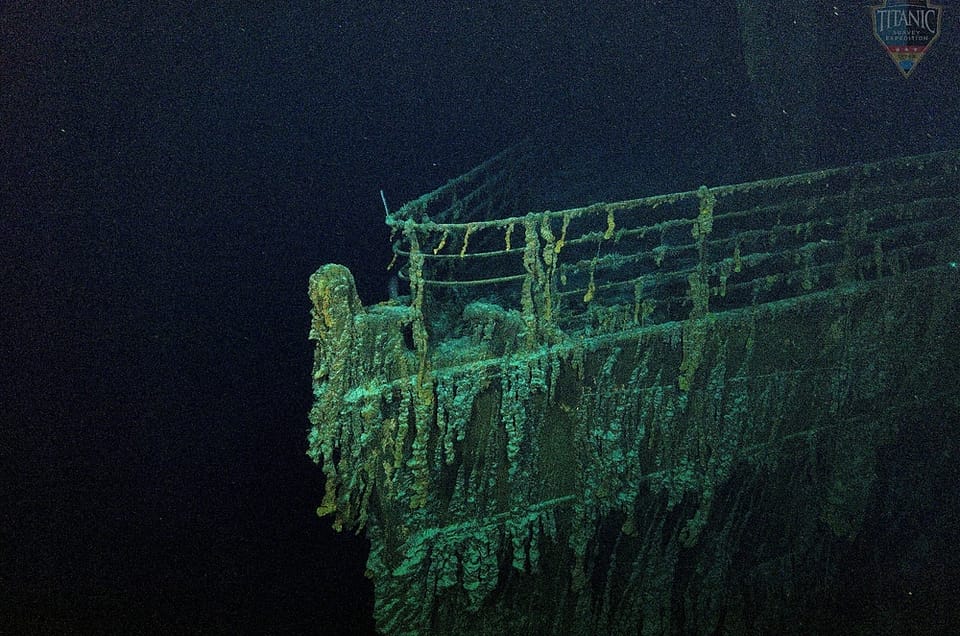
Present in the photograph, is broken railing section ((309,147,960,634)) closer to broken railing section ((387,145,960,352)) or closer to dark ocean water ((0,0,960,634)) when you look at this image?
broken railing section ((387,145,960,352))

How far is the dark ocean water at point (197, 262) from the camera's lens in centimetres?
1069

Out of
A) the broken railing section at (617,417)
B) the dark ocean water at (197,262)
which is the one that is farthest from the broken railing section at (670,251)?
the dark ocean water at (197,262)

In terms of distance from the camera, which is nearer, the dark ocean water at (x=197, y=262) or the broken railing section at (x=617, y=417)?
the broken railing section at (x=617, y=417)

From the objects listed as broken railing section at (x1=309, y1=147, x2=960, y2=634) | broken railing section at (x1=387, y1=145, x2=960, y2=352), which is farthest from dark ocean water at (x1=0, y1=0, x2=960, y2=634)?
broken railing section at (x1=309, y1=147, x2=960, y2=634)

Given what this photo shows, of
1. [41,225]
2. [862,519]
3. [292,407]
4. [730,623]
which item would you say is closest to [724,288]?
[862,519]

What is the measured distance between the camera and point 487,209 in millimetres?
6758

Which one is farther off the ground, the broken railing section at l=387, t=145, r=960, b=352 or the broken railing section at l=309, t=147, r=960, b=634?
the broken railing section at l=387, t=145, r=960, b=352

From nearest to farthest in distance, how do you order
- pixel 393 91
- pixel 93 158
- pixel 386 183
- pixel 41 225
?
1. pixel 41 225
2. pixel 93 158
3. pixel 386 183
4. pixel 393 91

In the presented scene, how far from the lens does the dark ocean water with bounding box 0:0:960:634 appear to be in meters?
10.7

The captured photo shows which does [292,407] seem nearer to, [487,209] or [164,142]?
[164,142]

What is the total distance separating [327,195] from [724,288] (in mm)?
15273

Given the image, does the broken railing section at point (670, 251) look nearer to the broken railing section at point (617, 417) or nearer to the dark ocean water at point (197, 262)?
the broken railing section at point (617, 417)

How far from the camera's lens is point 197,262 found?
564 inches

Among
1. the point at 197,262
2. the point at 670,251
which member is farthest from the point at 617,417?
the point at 197,262
